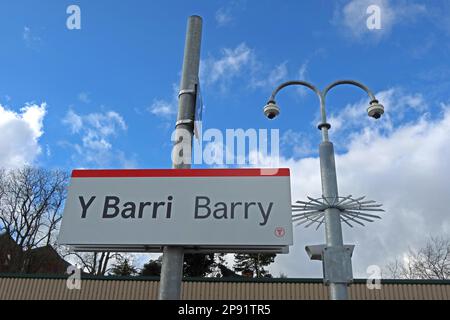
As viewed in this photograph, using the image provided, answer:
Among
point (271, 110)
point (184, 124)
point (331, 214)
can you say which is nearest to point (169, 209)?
point (184, 124)

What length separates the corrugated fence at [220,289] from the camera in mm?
17734

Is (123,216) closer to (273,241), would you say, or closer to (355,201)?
(273,241)

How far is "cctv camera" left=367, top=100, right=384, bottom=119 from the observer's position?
20.3 feet

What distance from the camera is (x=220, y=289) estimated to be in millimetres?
18297

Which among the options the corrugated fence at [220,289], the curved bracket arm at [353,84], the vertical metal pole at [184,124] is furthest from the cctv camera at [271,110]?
the corrugated fence at [220,289]

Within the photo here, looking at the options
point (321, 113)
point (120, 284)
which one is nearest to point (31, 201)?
point (120, 284)

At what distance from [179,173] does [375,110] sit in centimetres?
388

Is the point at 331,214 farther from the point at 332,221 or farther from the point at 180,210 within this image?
the point at 180,210

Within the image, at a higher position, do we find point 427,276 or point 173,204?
point 427,276

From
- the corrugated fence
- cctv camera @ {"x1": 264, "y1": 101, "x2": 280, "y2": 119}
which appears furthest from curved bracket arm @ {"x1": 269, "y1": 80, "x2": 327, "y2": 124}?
the corrugated fence

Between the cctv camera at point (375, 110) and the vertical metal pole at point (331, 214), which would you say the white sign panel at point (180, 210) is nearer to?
the vertical metal pole at point (331, 214)

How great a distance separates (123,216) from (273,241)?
155 centimetres

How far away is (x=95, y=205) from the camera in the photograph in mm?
3910
